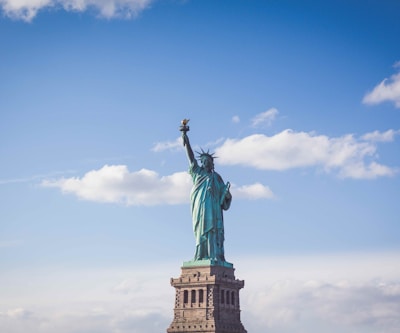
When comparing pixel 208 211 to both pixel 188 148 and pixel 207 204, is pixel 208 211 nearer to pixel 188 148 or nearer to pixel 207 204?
pixel 207 204

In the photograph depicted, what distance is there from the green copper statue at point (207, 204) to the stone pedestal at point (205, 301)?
151 centimetres

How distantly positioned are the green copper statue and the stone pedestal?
1511mm

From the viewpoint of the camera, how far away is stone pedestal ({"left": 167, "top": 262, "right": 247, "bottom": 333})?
8138 centimetres

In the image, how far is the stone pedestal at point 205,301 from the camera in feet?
267

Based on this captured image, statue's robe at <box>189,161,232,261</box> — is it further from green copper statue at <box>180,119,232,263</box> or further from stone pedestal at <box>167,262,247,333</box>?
stone pedestal at <box>167,262,247,333</box>

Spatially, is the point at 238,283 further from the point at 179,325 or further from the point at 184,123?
the point at 184,123

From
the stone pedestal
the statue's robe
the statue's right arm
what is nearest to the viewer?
the stone pedestal

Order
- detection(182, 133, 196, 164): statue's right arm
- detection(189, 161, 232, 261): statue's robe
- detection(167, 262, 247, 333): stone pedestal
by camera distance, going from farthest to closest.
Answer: detection(182, 133, 196, 164): statue's right arm, detection(189, 161, 232, 261): statue's robe, detection(167, 262, 247, 333): stone pedestal

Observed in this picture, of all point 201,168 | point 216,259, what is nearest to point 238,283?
point 216,259

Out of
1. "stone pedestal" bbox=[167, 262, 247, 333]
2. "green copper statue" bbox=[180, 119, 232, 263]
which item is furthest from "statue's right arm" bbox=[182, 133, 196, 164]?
"stone pedestal" bbox=[167, 262, 247, 333]

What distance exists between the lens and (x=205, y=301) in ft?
269

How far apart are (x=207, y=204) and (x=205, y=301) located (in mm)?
9702

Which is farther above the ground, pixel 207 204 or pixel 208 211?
pixel 207 204

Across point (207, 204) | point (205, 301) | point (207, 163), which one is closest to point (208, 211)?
point (207, 204)
